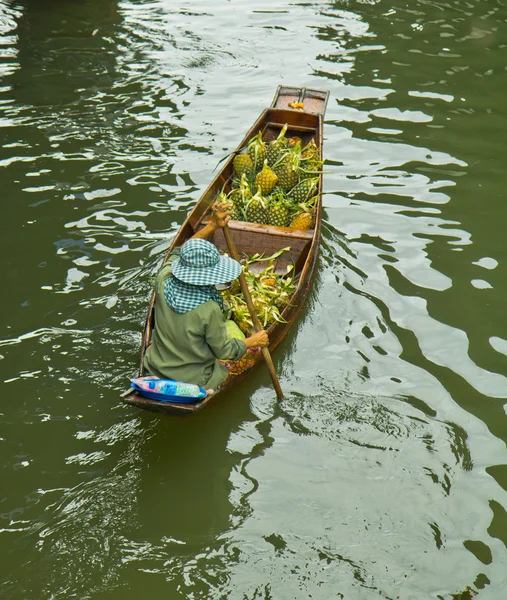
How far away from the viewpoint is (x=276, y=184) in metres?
7.14

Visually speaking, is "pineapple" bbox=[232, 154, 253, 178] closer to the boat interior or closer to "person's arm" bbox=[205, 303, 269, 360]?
the boat interior

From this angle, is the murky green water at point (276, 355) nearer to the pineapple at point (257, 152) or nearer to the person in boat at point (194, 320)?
the person in boat at point (194, 320)

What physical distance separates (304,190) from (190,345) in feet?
9.68

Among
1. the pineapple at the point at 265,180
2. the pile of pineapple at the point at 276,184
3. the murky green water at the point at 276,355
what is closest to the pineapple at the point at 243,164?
the pile of pineapple at the point at 276,184

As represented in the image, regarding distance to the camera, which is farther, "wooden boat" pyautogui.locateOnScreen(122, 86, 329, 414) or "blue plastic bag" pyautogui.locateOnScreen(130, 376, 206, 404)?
"wooden boat" pyautogui.locateOnScreen(122, 86, 329, 414)

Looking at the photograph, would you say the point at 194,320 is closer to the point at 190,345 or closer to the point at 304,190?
the point at 190,345

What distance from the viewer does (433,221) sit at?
750cm

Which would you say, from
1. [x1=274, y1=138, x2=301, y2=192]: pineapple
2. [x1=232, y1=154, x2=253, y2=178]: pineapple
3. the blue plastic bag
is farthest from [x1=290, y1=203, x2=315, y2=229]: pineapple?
the blue plastic bag

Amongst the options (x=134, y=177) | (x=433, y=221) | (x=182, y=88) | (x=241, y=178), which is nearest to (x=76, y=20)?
(x=182, y=88)

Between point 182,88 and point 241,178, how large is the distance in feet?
12.2

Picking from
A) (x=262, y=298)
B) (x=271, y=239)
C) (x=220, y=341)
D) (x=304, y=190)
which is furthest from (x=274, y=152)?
(x=220, y=341)

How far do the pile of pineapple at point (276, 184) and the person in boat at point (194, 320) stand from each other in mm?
1834

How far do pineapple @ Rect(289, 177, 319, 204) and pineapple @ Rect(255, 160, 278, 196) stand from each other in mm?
242

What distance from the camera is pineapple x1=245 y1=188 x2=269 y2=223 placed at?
663 cm
